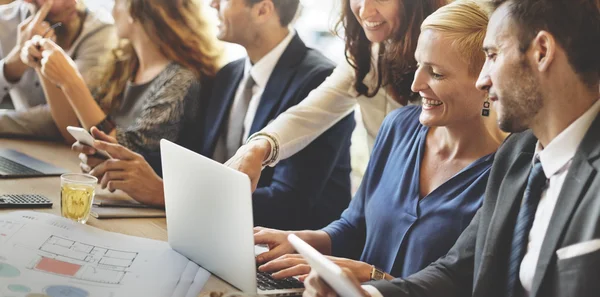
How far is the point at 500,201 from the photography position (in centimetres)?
134

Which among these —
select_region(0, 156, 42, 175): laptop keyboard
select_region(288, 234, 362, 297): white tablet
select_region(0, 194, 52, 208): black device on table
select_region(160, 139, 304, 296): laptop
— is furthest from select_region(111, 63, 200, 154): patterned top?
select_region(288, 234, 362, 297): white tablet

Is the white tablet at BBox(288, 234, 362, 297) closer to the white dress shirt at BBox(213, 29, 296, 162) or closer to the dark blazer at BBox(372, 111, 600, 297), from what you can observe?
the dark blazer at BBox(372, 111, 600, 297)

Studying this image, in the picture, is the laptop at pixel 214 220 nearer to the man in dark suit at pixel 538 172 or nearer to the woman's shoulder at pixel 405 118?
the man in dark suit at pixel 538 172

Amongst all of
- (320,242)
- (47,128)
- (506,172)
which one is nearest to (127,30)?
(47,128)

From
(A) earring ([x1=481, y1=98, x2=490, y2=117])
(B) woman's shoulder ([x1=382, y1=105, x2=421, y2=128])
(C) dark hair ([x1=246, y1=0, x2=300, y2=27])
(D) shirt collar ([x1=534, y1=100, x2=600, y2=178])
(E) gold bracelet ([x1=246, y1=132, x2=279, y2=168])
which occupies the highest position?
(D) shirt collar ([x1=534, y1=100, x2=600, y2=178])

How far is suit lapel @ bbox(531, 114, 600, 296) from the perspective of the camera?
1119mm

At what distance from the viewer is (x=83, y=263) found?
145 cm

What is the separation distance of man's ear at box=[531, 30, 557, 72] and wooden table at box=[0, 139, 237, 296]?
0.67 meters

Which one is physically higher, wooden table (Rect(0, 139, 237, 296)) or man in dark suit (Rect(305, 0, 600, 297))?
man in dark suit (Rect(305, 0, 600, 297))

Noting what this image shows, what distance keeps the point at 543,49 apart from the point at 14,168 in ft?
5.65

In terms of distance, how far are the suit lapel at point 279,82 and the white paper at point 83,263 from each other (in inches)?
36.8

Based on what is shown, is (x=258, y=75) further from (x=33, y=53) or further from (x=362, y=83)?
(x=33, y=53)

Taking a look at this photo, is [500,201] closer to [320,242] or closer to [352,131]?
[320,242]

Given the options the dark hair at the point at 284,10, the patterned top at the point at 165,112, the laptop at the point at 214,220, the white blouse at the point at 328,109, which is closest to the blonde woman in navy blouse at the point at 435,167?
the laptop at the point at 214,220
